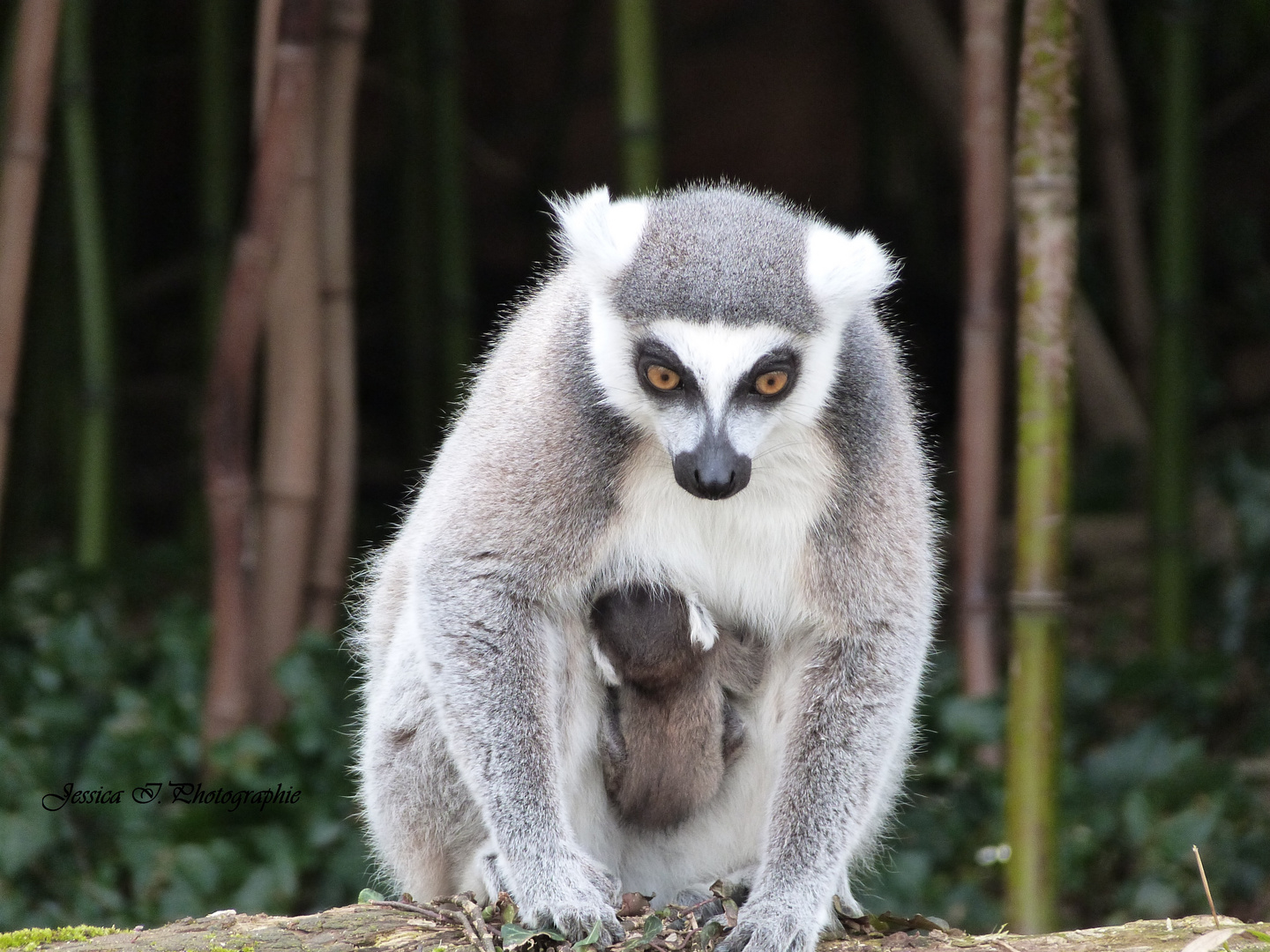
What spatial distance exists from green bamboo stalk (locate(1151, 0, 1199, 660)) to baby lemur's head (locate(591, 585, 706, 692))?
3.93 metres

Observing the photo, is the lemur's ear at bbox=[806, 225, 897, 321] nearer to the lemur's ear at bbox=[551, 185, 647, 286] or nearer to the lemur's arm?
the lemur's ear at bbox=[551, 185, 647, 286]

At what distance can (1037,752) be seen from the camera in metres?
4.73

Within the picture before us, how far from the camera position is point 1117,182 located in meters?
8.49

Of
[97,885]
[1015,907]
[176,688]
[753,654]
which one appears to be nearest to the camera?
[753,654]

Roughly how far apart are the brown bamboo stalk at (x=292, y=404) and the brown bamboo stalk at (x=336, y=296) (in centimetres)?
9

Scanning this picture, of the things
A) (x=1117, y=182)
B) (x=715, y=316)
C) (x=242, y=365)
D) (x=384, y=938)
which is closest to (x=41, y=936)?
(x=384, y=938)

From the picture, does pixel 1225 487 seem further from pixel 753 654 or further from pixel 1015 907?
pixel 753 654

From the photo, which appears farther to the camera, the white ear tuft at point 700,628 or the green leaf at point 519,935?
the white ear tuft at point 700,628

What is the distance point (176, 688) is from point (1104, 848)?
181 inches

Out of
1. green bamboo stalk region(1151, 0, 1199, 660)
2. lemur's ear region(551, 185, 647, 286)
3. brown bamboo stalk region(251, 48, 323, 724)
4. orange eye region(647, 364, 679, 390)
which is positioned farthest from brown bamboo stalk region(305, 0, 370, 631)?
green bamboo stalk region(1151, 0, 1199, 660)

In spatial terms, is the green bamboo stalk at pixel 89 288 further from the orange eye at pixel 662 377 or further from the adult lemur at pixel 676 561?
the orange eye at pixel 662 377

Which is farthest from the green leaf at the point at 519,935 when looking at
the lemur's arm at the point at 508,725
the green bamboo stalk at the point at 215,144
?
the green bamboo stalk at the point at 215,144

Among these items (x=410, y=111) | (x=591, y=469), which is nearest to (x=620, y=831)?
(x=591, y=469)

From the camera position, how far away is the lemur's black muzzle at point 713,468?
11.7 ft
